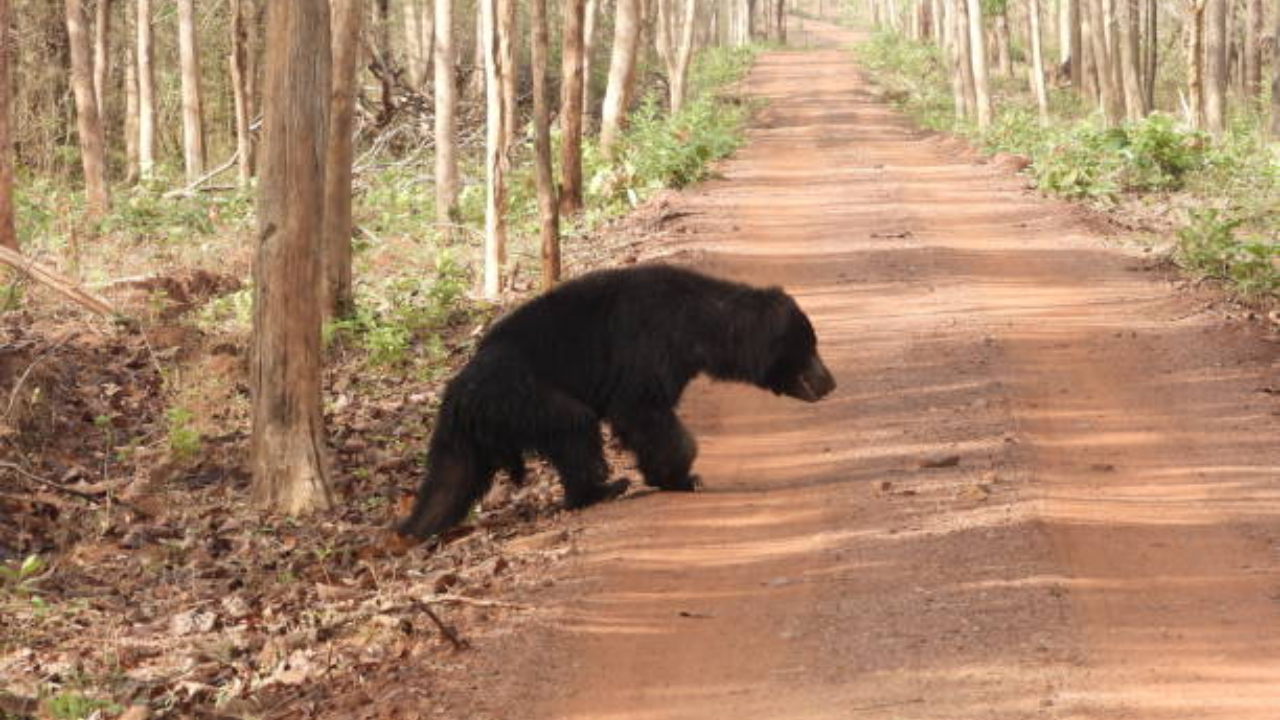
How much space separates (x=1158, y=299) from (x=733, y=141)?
16.8 metres

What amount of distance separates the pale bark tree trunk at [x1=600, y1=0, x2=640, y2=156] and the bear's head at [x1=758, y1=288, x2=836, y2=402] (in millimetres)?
16139

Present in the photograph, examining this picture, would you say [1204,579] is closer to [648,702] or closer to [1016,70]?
[648,702]

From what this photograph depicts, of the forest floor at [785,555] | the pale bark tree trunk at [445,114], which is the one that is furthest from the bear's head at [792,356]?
the pale bark tree trunk at [445,114]

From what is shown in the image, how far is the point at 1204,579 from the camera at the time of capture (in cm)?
679

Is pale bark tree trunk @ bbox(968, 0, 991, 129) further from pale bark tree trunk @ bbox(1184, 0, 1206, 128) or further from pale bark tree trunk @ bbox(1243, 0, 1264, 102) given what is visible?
pale bark tree trunk @ bbox(1243, 0, 1264, 102)

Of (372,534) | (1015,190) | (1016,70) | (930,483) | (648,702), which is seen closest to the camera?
(648,702)

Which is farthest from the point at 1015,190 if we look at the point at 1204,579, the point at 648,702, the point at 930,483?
the point at 648,702

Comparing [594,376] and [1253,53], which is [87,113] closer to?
[594,376]

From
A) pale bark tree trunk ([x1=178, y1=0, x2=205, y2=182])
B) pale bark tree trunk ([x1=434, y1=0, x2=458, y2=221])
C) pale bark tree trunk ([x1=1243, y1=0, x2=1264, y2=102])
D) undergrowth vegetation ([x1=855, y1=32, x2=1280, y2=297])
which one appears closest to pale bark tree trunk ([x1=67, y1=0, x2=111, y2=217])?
pale bark tree trunk ([x1=178, y1=0, x2=205, y2=182])

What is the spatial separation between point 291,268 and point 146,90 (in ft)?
59.2

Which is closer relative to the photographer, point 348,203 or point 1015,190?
point 348,203

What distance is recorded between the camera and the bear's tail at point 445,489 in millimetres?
8188

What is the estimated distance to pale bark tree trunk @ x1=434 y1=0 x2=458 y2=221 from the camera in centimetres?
2033

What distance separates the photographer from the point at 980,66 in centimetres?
3108
